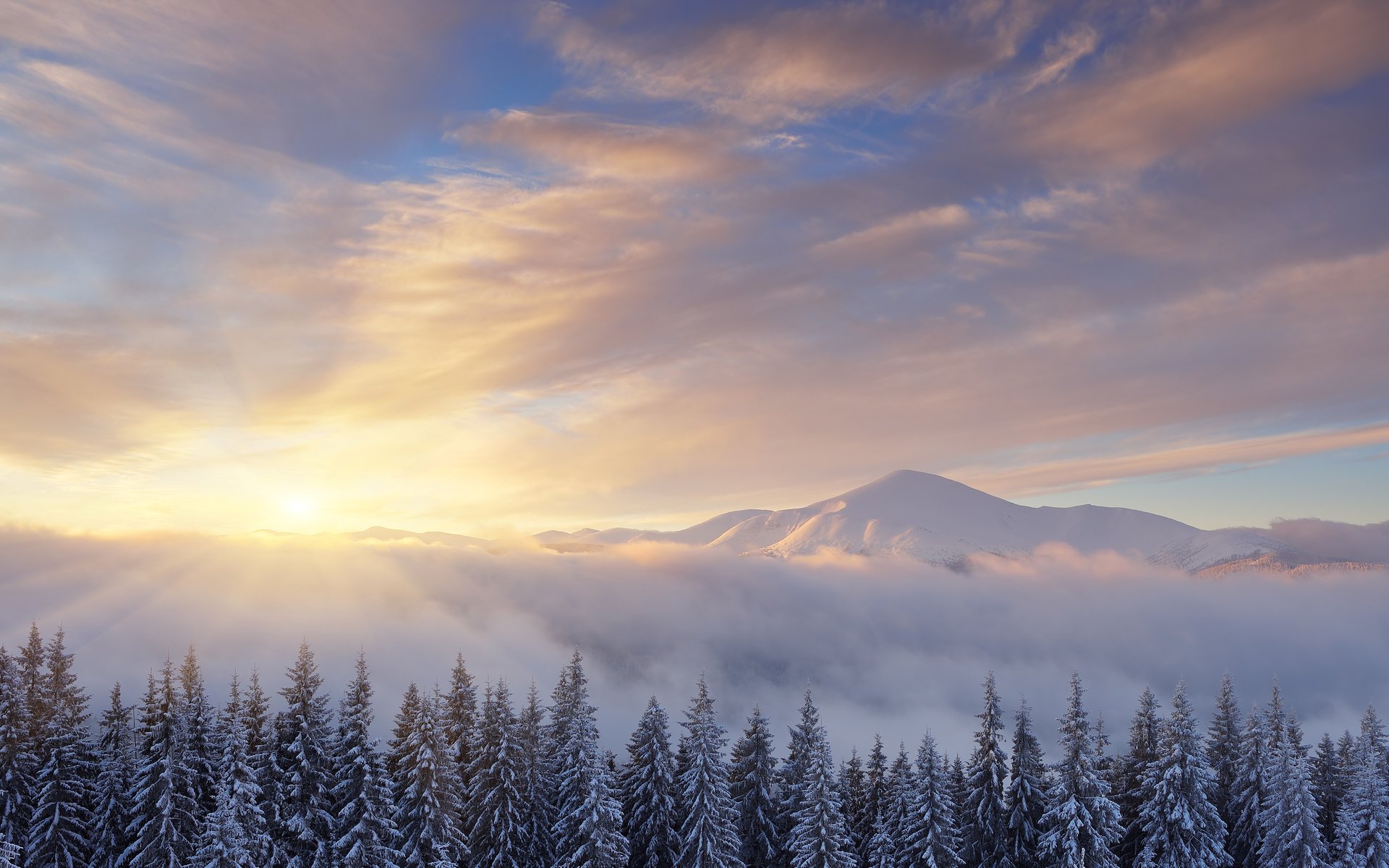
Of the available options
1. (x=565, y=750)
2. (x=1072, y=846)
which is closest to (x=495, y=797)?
(x=565, y=750)

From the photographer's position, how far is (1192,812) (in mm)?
52344

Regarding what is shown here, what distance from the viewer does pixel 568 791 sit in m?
50.4

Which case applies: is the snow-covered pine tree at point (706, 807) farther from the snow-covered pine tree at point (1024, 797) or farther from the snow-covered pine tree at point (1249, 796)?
the snow-covered pine tree at point (1249, 796)

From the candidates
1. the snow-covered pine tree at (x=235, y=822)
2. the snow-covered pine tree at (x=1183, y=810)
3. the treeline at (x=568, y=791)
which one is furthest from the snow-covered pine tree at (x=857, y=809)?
the snow-covered pine tree at (x=235, y=822)

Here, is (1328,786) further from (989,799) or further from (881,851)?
(881,851)

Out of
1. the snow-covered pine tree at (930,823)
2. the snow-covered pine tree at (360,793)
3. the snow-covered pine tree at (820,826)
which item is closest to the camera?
the snow-covered pine tree at (360,793)

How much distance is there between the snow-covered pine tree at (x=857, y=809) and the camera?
193ft

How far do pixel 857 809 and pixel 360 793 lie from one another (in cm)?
3562

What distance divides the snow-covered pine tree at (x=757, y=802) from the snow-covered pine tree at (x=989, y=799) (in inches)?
488

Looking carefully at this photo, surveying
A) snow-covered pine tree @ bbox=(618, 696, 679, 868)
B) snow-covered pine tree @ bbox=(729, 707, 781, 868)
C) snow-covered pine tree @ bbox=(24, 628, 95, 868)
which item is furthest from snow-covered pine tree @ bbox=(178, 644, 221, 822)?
snow-covered pine tree @ bbox=(729, 707, 781, 868)

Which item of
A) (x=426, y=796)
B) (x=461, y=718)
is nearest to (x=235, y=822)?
(x=426, y=796)

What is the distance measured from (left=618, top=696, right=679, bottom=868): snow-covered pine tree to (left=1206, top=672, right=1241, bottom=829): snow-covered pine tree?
40.2 meters

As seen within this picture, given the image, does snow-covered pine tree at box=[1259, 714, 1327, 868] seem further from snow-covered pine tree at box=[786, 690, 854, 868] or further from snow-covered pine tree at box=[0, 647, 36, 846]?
snow-covered pine tree at box=[0, 647, 36, 846]

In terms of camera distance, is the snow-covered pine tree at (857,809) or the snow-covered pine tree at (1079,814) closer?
the snow-covered pine tree at (1079,814)
